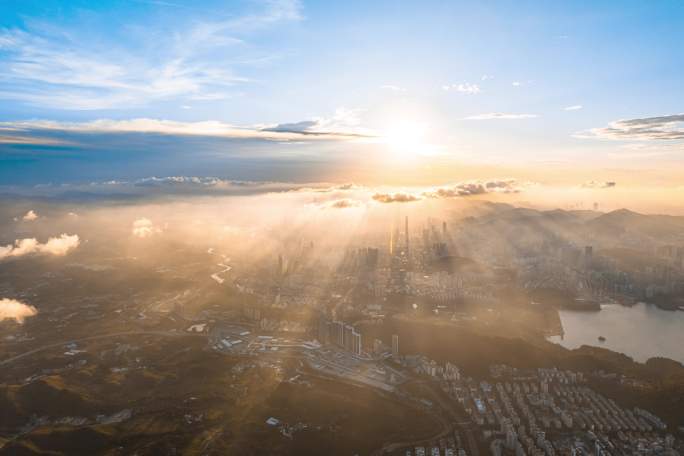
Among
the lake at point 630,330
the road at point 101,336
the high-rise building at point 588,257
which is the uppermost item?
the high-rise building at point 588,257

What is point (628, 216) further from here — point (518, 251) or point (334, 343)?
point (334, 343)

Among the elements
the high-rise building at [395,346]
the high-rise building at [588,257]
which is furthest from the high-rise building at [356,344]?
the high-rise building at [588,257]

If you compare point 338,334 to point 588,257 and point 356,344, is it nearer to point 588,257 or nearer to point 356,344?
point 356,344

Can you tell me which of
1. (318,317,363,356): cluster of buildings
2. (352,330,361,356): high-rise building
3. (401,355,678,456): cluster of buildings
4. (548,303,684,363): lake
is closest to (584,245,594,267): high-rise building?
(548,303,684,363): lake

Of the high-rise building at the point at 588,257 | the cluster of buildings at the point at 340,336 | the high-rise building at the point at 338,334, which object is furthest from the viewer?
the high-rise building at the point at 588,257

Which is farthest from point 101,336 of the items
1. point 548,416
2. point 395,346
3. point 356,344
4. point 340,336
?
point 548,416

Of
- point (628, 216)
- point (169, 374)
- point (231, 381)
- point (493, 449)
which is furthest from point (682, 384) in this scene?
point (628, 216)

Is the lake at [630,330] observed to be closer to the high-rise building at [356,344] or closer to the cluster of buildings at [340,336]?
the high-rise building at [356,344]

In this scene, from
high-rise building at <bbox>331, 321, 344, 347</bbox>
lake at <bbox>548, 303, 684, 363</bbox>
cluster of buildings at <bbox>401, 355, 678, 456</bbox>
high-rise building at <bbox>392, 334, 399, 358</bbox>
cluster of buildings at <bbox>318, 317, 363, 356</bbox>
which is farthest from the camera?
lake at <bbox>548, 303, 684, 363</bbox>

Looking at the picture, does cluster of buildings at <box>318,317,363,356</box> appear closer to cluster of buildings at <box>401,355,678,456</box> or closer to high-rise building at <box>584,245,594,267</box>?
cluster of buildings at <box>401,355,678,456</box>
